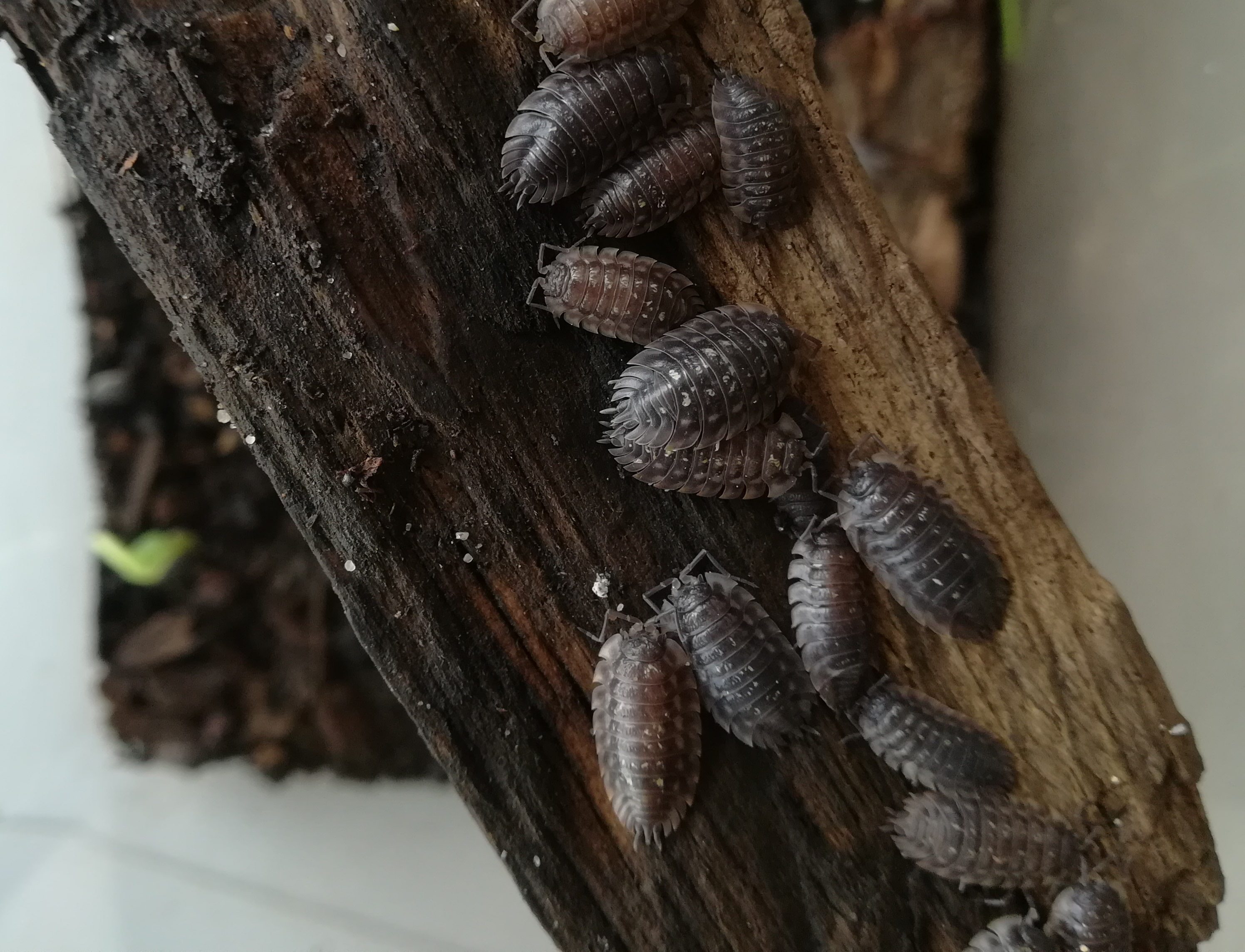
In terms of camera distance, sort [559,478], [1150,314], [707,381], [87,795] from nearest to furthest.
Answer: [707,381]
[559,478]
[1150,314]
[87,795]

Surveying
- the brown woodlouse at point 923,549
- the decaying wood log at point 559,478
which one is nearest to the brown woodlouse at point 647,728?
the decaying wood log at point 559,478

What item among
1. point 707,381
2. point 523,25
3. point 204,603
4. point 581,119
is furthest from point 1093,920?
point 204,603

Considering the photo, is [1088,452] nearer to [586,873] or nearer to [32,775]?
[586,873]

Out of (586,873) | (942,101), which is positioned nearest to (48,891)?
(586,873)

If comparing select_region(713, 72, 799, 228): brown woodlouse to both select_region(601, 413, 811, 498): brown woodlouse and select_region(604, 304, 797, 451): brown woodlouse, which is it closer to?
select_region(604, 304, 797, 451): brown woodlouse

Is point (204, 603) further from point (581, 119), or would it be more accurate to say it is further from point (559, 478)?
point (581, 119)

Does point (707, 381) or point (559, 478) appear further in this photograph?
point (559, 478)

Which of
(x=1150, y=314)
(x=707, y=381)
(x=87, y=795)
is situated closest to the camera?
(x=707, y=381)
